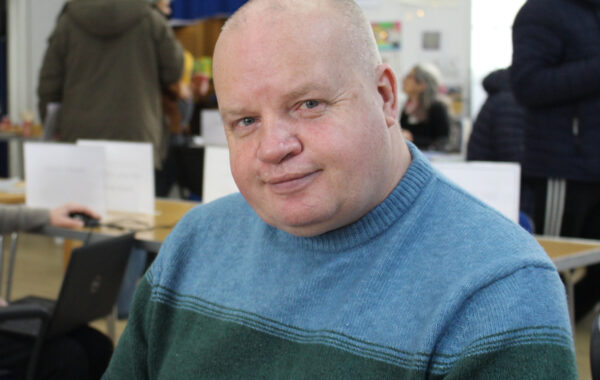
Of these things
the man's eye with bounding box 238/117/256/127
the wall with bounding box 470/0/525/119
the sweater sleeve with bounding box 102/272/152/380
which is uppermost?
the wall with bounding box 470/0/525/119

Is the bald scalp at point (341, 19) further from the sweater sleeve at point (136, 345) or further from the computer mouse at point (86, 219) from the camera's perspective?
the computer mouse at point (86, 219)

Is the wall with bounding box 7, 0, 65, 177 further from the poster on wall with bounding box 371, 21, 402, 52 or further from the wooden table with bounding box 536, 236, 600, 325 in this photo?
the wooden table with bounding box 536, 236, 600, 325

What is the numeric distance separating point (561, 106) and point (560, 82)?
0.42ft

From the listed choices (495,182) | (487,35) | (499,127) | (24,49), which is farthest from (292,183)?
(24,49)

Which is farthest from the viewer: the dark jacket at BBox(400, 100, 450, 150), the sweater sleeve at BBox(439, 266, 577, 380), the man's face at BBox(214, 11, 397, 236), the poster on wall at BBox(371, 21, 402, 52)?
the poster on wall at BBox(371, 21, 402, 52)

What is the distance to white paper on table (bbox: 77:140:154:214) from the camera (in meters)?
2.51

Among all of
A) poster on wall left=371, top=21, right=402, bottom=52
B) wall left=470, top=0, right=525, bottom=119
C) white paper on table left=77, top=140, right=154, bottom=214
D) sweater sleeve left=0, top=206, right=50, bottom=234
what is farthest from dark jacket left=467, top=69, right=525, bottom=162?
poster on wall left=371, top=21, right=402, bottom=52

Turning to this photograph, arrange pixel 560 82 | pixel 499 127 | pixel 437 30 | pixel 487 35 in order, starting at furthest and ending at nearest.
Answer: pixel 437 30, pixel 487 35, pixel 499 127, pixel 560 82

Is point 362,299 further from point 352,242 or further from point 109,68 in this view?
point 109,68

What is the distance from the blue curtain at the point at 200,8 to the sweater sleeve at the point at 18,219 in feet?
19.0

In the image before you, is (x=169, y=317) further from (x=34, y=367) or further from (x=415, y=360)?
(x=34, y=367)

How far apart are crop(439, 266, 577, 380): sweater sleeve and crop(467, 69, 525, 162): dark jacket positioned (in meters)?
2.69

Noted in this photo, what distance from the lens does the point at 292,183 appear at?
0.83m

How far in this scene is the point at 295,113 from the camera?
827 mm
